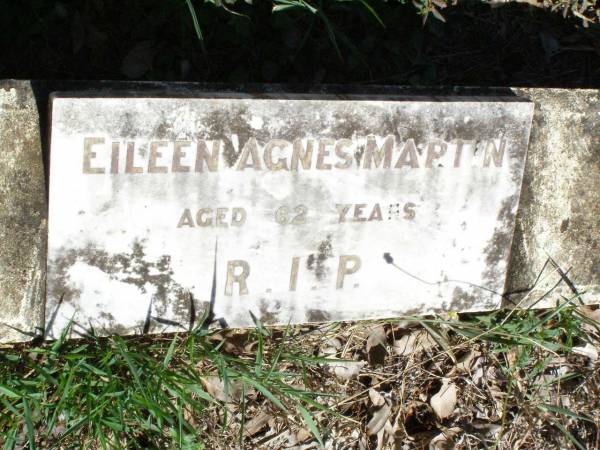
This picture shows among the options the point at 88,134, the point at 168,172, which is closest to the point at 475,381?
the point at 168,172

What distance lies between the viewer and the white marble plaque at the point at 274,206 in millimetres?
2264

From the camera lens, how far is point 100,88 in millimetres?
2385

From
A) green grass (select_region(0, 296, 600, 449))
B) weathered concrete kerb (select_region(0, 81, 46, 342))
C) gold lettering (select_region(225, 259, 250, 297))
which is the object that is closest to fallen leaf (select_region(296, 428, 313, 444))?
green grass (select_region(0, 296, 600, 449))

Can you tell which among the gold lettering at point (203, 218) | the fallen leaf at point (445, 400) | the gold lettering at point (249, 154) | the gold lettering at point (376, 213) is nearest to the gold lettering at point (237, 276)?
the gold lettering at point (203, 218)

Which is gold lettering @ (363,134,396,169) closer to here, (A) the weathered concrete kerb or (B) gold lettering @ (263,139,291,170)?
(B) gold lettering @ (263,139,291,170)

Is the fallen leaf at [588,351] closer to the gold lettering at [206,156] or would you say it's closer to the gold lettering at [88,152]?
the gold lettering at [206,156]

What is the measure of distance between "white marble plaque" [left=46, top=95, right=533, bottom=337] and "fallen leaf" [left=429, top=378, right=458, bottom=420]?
1.56 feet

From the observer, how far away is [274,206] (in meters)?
2.39

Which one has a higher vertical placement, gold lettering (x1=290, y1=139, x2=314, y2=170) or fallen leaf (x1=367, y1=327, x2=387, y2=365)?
gold lettering (x1=290, y1=139, x2=314, y2=170)

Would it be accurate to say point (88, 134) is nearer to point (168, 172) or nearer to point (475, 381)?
point (168, 172)

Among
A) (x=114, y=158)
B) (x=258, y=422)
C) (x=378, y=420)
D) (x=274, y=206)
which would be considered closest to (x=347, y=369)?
Answer: (x=378, y=420)

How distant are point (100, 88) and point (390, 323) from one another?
51.8 inches

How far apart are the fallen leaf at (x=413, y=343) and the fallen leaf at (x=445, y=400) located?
0.14m

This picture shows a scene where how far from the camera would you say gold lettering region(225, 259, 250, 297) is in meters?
2.43
